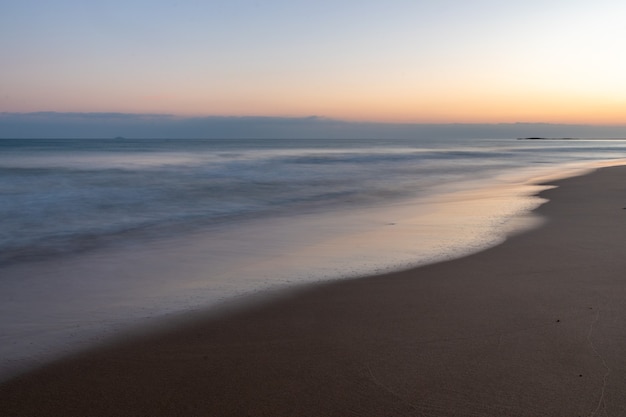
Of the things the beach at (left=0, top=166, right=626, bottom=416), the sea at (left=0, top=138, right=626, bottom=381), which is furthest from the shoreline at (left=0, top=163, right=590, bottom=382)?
the beach at (left=0, top=166, right=626, bottom=416)

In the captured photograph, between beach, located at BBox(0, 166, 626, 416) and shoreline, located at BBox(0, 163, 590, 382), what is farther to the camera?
shoreline, located at BBox(0, 163, 590, 382)

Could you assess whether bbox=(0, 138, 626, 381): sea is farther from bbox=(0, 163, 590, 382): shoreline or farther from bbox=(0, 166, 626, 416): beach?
bbox=(0, 166, 626, 416): beach

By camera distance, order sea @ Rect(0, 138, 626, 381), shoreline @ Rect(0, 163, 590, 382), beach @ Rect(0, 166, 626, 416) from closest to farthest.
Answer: beach @ Rect(0, 166, 626, 416)
shoreline @ Rect(0, 163, 590, 382)
sea @ Rect(0, 138, 626, 381)

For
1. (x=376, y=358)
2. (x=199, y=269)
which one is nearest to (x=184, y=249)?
(x=199, y=269)

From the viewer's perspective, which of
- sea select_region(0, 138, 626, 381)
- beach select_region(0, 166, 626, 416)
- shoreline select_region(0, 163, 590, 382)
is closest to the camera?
beach select_region(0, 166, 626, 416)

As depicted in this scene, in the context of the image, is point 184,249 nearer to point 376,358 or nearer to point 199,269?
point 199,269

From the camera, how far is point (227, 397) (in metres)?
2.94

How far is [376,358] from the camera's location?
3400mm

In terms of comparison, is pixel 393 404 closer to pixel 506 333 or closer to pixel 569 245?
pixel 506 333

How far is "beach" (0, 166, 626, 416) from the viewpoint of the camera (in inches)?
113

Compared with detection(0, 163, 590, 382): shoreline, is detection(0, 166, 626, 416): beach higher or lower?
higher

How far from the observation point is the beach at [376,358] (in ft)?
9.39

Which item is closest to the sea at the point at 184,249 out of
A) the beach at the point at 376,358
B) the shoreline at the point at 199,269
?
the shoreline at the point at 199,269

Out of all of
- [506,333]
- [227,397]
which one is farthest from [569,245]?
[227,397]
